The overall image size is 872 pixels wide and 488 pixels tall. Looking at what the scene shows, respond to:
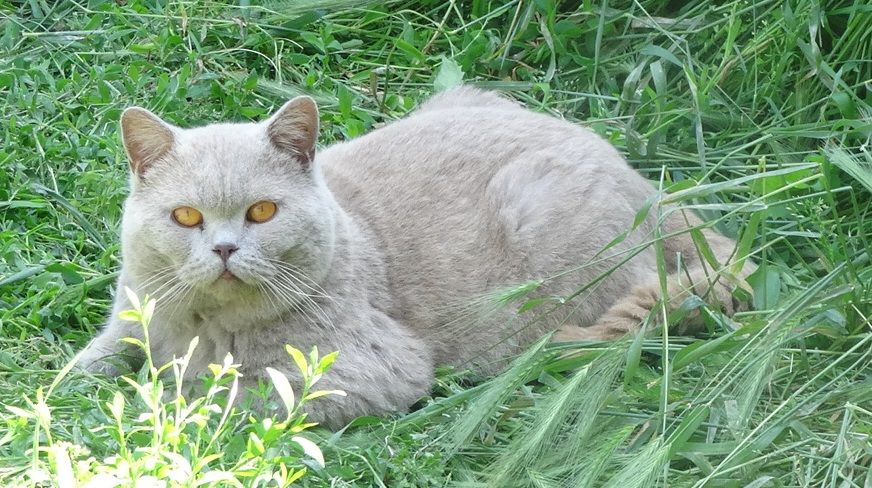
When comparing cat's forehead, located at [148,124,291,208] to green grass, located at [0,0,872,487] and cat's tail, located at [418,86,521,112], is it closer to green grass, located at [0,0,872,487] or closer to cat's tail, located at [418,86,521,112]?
green grass, located at [0,0,872,487]

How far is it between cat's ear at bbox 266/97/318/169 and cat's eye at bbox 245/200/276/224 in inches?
7.2

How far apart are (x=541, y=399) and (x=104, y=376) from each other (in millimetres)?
1179

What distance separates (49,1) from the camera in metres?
5.34

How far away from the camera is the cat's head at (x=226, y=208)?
327 cm

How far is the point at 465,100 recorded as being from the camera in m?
4.44

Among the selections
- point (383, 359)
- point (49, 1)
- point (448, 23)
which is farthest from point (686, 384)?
point (49, 1)

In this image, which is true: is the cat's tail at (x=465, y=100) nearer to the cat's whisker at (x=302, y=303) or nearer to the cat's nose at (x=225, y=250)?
the cat's whisker at (x=302, y=303)

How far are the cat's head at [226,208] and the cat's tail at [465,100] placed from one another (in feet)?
3.37

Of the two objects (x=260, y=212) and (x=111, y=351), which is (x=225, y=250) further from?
(x=111, y=351)

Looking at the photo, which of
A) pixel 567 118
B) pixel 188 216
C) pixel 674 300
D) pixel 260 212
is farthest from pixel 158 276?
pixel 567 118

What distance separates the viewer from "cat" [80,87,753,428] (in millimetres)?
3314

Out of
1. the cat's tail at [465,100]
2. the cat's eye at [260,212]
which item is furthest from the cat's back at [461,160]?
the cat's eye at [260,212]

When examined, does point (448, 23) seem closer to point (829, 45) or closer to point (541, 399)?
point (829, 45)

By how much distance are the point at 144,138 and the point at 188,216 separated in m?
0.25
